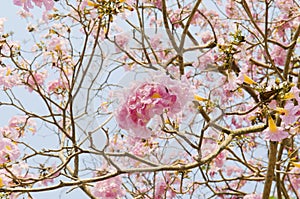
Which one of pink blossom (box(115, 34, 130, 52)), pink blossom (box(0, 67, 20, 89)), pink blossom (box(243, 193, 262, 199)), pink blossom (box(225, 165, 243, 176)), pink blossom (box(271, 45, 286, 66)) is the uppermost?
pink blossom (box(271, 45, 286, 66))

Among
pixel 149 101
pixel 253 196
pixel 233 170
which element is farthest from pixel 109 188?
pixel 233 170

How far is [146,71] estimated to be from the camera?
0.89 metres

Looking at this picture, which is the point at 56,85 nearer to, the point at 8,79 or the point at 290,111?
the point at 8,79

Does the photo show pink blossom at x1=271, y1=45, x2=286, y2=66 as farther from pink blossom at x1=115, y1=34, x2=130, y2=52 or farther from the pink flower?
pink blossom at x1=115, y1=34, x2=130, y2=52

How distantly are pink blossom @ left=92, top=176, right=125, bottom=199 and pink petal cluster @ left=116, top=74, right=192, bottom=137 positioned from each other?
2.65ft

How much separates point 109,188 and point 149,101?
906 millimetres

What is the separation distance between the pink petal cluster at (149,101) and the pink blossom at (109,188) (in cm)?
81

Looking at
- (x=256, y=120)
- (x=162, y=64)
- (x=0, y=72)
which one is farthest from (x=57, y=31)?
(x=162, y=64)

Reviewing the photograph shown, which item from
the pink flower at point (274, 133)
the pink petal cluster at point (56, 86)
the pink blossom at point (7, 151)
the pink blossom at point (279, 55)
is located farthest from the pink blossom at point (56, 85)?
the pink flower at point (274, 133)

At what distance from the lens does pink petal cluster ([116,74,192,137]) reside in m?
0.85

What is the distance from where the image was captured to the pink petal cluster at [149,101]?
33.3 inches

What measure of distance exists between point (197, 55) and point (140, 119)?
0.74 feet

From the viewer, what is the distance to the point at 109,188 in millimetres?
1678

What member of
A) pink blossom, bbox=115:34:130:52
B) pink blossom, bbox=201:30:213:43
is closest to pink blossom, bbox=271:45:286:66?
pink blossom, bbox=201:30:213:43
